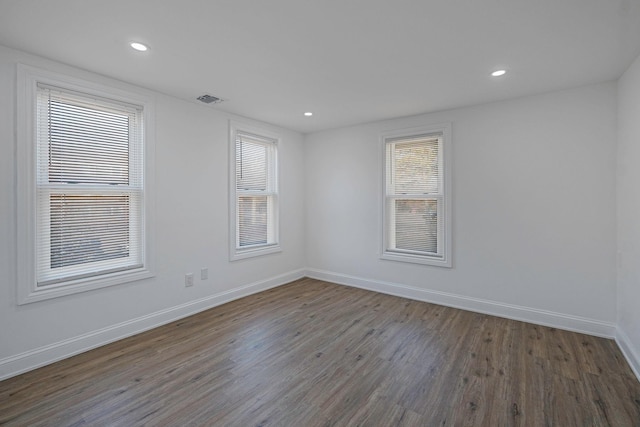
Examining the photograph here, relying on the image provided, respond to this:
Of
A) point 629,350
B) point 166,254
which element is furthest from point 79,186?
point 629,350

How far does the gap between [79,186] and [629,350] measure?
193 inches

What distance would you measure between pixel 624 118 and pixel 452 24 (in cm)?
202

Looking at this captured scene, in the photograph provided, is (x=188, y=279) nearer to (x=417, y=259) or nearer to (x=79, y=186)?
(x=79, y=186)

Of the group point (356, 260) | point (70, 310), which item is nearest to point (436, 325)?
point (356, 260)

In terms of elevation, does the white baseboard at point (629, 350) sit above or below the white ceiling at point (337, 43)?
below

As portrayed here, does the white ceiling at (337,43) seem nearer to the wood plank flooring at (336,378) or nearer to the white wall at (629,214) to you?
the white wall at (629,214)

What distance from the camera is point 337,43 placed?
2.20m

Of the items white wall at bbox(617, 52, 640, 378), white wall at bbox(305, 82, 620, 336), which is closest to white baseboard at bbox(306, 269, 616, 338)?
white wall at bbox(305, 82, 620, 336)

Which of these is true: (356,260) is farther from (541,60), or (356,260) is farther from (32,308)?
(32,308)

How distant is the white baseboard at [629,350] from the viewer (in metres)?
2.29

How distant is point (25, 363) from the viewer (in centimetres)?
234

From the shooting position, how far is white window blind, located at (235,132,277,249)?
4.17m

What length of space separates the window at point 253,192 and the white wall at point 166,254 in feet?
0.43

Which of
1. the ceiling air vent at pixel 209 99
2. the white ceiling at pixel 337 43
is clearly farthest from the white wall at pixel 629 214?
the ceiling air vent at pixel 209 99
